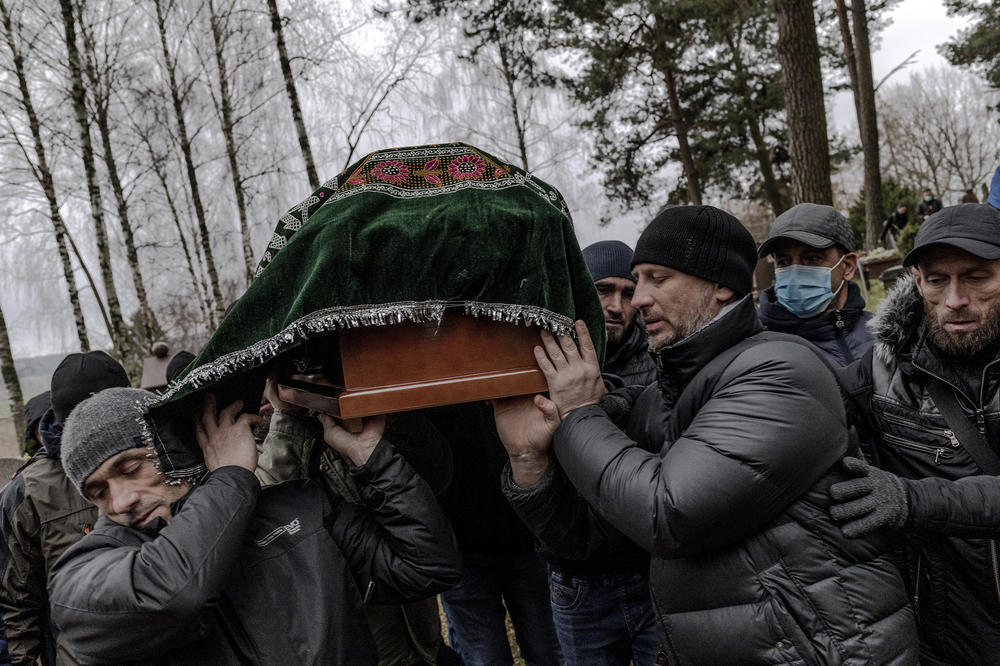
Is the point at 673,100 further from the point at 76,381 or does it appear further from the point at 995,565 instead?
the point at 995,565

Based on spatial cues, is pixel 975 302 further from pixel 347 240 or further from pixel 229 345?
pixel 229 345

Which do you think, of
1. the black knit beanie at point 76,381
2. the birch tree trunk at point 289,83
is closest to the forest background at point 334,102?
the birch tree trunk at point 289,83

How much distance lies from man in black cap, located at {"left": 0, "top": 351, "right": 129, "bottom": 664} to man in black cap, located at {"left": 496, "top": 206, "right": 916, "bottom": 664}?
7.66ft

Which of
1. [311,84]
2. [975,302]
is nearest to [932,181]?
[311,84]

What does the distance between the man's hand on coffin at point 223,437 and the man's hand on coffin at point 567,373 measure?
780 mm

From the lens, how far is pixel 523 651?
261cm

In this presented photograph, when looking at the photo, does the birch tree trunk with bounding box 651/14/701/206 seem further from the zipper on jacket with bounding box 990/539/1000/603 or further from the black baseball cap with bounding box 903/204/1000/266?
the zipper on jacket with bounding box 990/539/1000/603

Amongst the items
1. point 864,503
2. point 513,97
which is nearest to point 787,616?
point 864,503

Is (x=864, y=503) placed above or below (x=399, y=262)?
below

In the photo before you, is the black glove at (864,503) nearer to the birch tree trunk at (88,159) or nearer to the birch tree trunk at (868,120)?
the birch tree trunk at (88,159)

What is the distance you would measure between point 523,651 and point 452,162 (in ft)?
6.54

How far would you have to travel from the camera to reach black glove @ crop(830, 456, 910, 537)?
1386 mm

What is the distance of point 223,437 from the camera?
1.63 m

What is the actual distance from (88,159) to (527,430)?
9685mm
